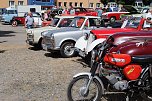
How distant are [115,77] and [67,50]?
22.4 feet

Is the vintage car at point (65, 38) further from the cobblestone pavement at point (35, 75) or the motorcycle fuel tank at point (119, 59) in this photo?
the motorcycle fuel tank at point (119, 59)

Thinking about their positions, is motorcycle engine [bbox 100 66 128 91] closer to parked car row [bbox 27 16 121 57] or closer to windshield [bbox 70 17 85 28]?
parked car row [bbox 27 16 121 57]

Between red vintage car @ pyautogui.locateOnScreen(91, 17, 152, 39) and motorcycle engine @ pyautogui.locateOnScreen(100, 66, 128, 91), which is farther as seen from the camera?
red vintage car @ pyautogui.locateOnScreen(91, 17, 152, 39)

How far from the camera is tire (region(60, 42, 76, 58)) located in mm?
12898

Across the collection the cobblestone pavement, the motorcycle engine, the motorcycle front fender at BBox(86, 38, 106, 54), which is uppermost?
the motorcycle front fender at BBox(86, 38, 106, 54)

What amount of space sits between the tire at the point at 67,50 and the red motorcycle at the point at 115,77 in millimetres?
6421

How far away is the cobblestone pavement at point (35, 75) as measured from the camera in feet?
24.4

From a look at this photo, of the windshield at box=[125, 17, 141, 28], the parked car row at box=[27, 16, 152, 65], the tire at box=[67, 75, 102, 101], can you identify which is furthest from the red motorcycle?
the windshield at box=[125, 17, 141, 28]

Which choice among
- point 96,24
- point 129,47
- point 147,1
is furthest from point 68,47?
point 147,1

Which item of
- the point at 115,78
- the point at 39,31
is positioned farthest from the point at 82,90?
the point at 39,31

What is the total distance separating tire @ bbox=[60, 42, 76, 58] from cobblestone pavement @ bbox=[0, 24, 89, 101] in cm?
24

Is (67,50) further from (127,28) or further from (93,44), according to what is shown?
(93,44)

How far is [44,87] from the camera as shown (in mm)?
8078

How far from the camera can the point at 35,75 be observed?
949 cm
